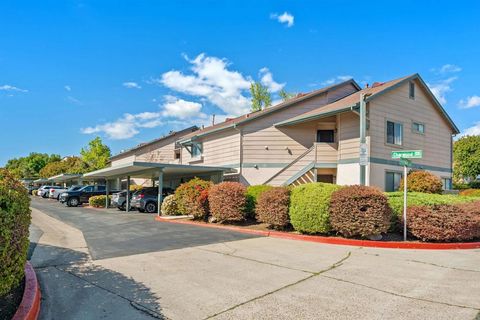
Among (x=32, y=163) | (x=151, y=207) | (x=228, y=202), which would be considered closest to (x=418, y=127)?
(x=228, y=202)

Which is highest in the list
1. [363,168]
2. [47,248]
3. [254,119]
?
[254,119]

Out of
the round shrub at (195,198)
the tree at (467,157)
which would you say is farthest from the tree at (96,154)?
the tree at (467,157)

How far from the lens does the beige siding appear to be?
17.2 m

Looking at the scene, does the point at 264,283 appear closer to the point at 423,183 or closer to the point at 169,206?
the point at 169,206

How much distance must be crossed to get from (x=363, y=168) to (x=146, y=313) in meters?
13.6

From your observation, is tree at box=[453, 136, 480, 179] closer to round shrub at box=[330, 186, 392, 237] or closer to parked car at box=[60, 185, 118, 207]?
round shrub at box=[330, 186, 392, 237]

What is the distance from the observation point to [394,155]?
36.4ft

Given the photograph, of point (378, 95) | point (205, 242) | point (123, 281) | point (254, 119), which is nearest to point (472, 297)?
point (123, 281)

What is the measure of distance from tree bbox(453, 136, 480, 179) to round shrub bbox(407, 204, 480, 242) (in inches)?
1327

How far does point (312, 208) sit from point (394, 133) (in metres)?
9.62

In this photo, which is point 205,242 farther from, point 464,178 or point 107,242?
point 464,178

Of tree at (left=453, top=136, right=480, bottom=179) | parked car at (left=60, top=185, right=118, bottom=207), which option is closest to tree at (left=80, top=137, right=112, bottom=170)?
→ parked car at (left=60, top=185, right=118, bottom=207)

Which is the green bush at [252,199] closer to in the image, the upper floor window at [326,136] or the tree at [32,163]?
the upper floor window at [326,136]

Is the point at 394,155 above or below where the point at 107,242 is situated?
above
